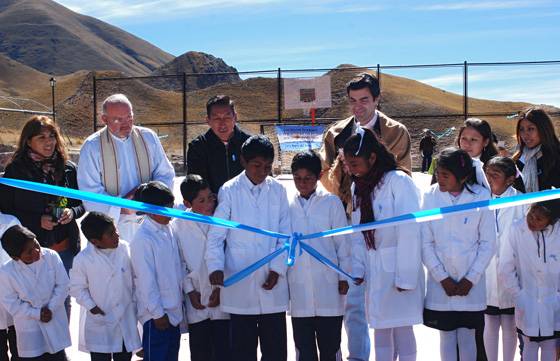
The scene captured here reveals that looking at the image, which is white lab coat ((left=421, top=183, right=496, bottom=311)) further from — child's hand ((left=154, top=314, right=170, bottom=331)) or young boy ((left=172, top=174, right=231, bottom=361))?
child's hand ((left=154, top=314, right=170, bottom=331))

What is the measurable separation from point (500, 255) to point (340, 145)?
4.41 ft

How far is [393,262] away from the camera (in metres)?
4.20

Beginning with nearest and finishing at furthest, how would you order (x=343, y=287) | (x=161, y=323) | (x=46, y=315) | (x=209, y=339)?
(x=161, y=323), (x=343, y=287), (x=46, y=315), (x=209, y=339)

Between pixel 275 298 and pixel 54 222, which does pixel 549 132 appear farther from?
pixel 54 222

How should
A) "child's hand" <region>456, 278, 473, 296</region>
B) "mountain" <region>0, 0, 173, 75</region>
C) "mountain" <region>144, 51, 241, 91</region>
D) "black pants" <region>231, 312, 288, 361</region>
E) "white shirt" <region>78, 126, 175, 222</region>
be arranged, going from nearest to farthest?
"child's hand" <region>456, 278, 473, 296</region> < "black pants" <region>231, 312, 288, 361</region> < "white shirt" <region>78, 126, 175, 222</region> < "mountain" <region>144, 51, 241, 91</region> < "mountain" <region>0, 0, 173, 75</region>

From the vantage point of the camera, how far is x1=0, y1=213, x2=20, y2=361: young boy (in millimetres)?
4609

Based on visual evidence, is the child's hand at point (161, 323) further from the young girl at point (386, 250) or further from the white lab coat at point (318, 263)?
the young girl at point (386, 250)

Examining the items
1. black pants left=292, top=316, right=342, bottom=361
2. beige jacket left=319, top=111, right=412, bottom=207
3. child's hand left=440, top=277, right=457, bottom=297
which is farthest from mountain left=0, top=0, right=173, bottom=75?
child's hand left=440, top=277, right=457, bottom=297

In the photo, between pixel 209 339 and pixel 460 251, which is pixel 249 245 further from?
pixel 460 251

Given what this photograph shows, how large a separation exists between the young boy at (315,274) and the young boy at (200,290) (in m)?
0.48

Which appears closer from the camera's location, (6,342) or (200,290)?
(200,290)

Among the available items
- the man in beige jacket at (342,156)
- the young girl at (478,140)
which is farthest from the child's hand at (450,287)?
the young girl at (478,140)

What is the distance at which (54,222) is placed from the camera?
4863 millimetres

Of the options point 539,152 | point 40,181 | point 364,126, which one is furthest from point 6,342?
point 539,152
